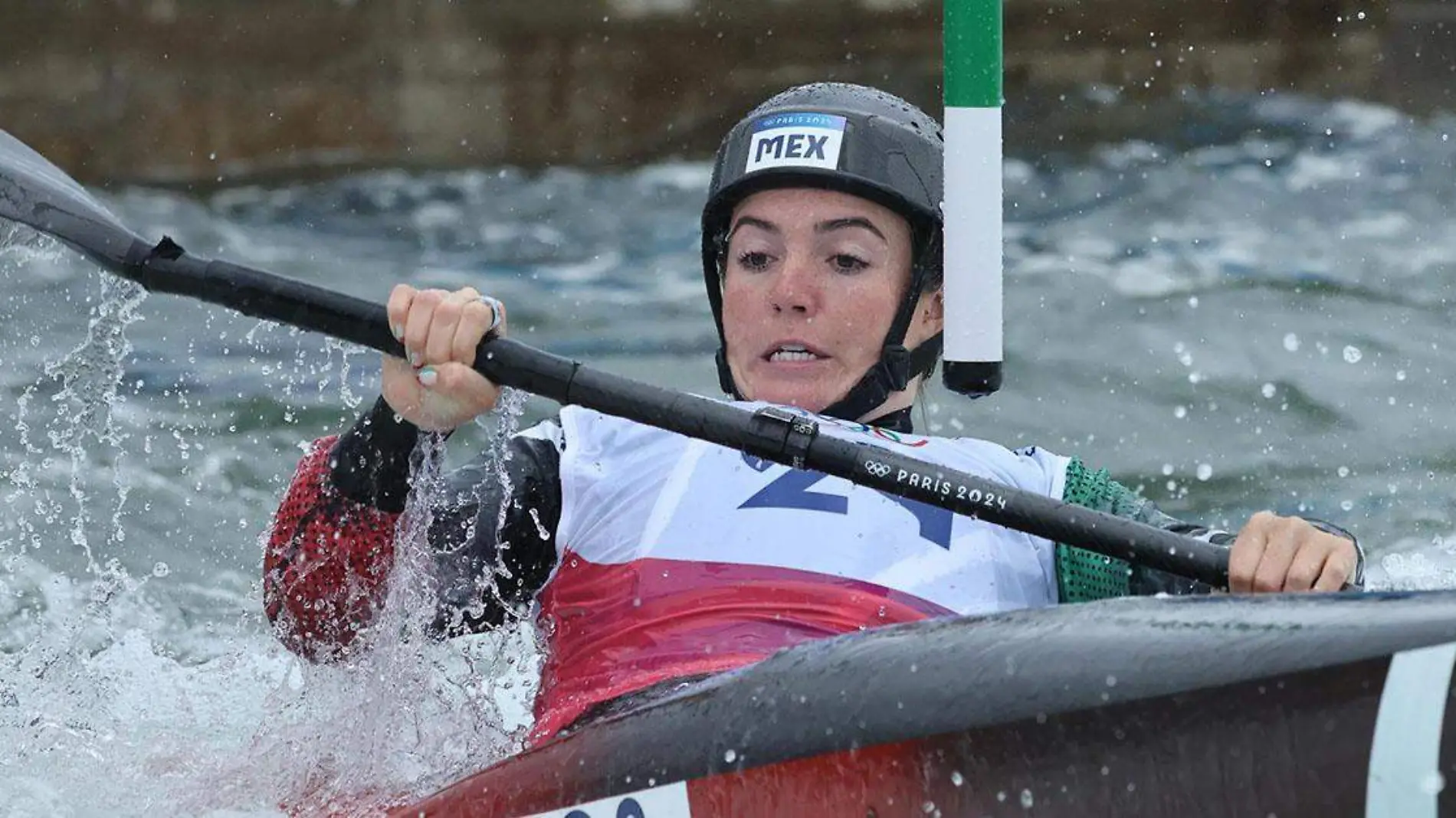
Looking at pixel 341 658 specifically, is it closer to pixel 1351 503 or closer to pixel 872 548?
pixel 872 548

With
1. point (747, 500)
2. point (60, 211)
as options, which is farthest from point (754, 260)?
point (60, 211)

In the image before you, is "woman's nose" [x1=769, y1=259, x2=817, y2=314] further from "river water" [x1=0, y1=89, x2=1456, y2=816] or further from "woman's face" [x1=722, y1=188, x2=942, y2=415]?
"river water" [x1=0, y1=89, x2=1456, y2=816]

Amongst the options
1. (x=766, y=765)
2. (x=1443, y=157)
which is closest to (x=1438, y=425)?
(x=1443, y=157)

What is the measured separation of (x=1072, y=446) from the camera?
18.6 feet

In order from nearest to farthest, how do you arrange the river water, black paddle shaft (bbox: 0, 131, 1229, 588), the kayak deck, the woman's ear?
the kayak deck < black paddle shaft (bbox: 0, 131, 1229, 588) < the river water < the woman's ear

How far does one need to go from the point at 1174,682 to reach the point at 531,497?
1236 millimetres

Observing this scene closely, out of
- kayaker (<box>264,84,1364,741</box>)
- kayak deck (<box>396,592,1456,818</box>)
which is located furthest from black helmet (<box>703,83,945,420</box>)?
kayak deck (<box>396,592,1456,818</box>)

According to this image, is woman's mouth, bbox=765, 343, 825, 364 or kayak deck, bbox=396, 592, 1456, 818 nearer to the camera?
kayak deck, bbox=396, 592, 1456, 818

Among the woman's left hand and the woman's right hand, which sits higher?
the woman's right hand

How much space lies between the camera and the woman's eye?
9.23ft

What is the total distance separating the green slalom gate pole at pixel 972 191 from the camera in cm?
274

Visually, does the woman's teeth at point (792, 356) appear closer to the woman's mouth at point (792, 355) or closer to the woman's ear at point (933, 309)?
the woman's mouth at point (792, 355)

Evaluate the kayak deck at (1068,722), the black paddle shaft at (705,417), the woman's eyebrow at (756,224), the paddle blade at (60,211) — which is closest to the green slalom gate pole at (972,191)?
the woman's eyebrow at (756,224)

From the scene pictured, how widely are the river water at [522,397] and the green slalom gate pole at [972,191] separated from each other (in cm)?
65
